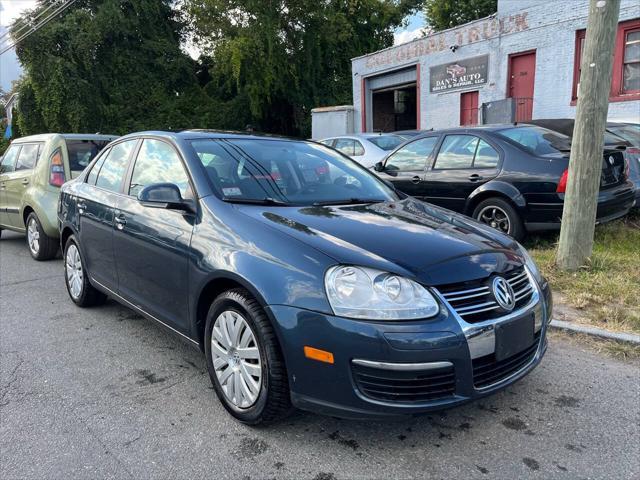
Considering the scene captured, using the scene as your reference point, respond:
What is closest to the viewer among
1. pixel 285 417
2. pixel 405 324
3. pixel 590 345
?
pixel 405 324

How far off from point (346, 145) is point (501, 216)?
490 cm

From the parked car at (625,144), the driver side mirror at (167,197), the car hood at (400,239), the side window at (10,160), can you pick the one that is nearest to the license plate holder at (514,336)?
the car hood at (400,239)

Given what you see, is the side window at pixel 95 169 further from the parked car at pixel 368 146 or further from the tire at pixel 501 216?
the parked car at pixel 368 146

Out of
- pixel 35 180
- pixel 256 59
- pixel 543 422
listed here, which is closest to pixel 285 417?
pixel 543 422

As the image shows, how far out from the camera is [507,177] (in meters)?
6.00

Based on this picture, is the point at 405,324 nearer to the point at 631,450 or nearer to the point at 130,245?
the point at 631,450

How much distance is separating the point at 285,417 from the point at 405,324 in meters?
0.86

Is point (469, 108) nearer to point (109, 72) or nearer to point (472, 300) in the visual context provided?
A: point (472, 300)

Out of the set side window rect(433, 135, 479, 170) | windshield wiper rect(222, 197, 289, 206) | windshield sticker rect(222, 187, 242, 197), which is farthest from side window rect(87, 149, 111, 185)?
side window rect(433, 135, 479, 170)

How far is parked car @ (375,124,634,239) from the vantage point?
5793 millimetres

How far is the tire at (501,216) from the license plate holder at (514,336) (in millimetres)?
3344

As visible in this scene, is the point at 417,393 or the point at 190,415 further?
the point at 190,415

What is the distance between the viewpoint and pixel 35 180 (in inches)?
279

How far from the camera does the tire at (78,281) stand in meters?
4.70
